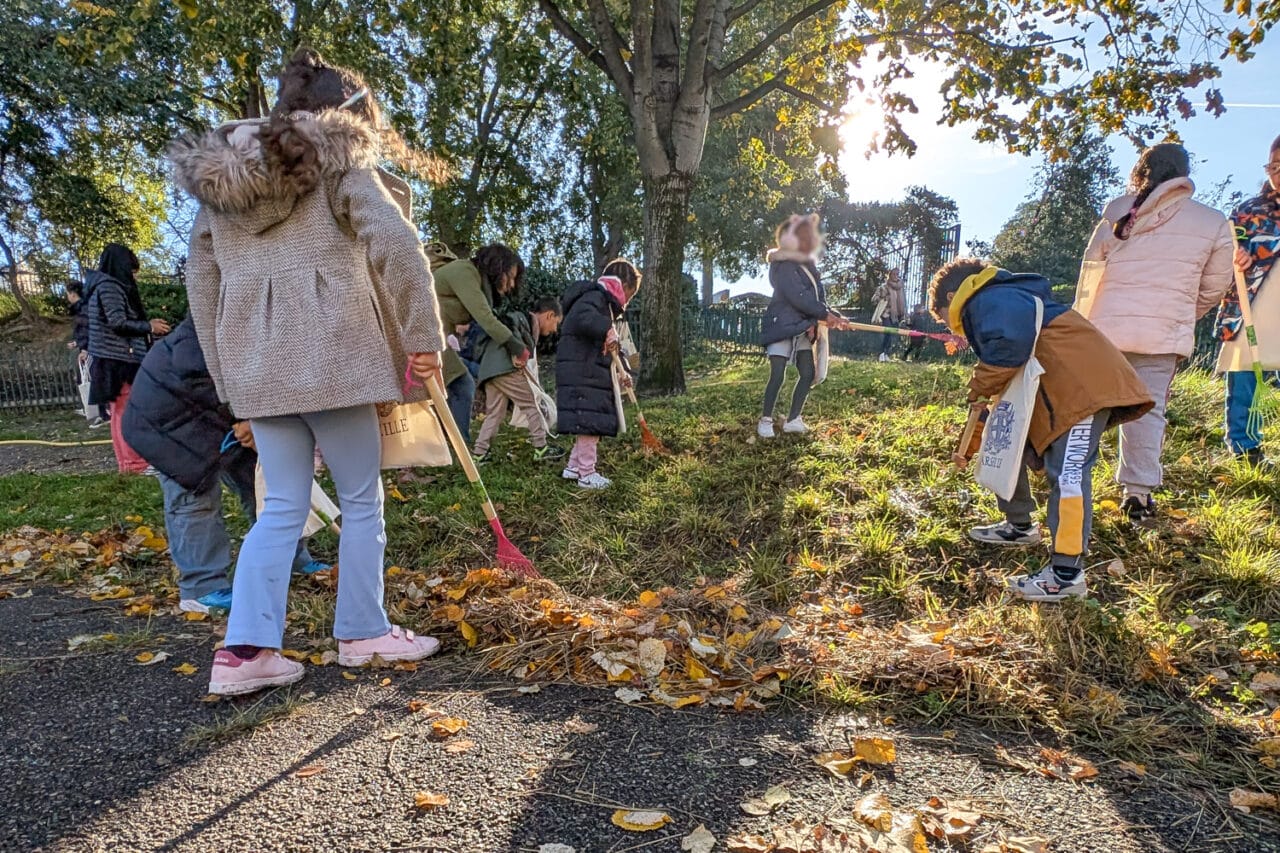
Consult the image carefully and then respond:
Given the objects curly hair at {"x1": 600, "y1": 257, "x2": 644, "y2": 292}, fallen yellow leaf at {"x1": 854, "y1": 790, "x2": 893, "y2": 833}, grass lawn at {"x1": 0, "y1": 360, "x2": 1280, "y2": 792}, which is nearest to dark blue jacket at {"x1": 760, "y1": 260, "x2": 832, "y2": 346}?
grass lawn at {"x1": 0, "y1": 360, "x2": 1280, "y2": 792}

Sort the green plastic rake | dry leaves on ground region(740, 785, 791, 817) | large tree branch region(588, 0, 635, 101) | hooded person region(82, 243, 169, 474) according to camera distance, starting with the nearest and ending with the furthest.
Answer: dry leaves on ground region(740, 785, 791, 817)
the green plastic rake
hooded person region(82, 243, 169, 474)
large tree branch region(588, 0, 635, 101)

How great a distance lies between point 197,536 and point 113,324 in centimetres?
276

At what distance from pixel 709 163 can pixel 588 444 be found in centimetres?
1751

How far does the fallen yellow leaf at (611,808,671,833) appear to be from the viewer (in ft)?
5.58

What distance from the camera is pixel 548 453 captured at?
5926 millimetres

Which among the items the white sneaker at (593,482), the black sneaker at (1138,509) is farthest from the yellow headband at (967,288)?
the white sneaker at (593,482)

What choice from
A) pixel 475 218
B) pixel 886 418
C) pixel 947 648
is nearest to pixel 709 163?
pixel 475 218

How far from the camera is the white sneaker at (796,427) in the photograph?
6008mm

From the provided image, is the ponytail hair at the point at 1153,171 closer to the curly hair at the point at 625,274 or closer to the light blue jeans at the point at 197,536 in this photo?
the curly hair at the point at 625,274

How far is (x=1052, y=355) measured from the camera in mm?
3027

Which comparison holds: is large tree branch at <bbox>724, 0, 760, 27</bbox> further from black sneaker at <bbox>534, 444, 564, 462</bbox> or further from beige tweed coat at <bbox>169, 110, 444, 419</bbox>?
beige tweed coat at <bbox>169, 110, 444, 419</bbox>

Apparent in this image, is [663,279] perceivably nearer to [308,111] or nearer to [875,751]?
[308,111]

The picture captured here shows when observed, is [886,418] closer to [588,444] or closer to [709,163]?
[588,444]

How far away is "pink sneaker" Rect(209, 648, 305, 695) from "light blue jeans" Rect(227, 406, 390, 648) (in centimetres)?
6
